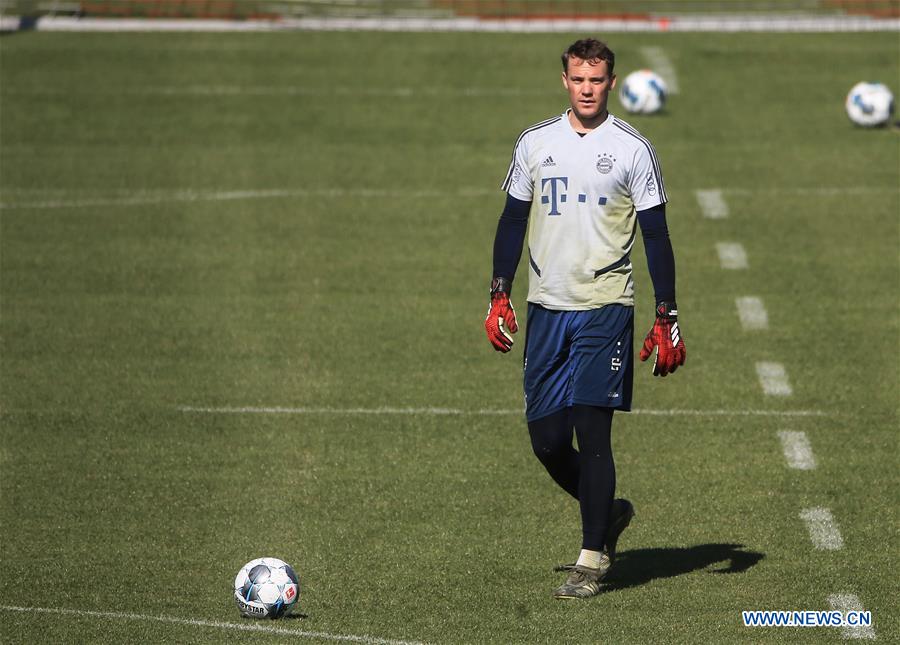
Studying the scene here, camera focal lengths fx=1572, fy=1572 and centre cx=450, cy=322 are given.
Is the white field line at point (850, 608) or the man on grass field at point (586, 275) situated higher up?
the man on grass field at point (586, 275)

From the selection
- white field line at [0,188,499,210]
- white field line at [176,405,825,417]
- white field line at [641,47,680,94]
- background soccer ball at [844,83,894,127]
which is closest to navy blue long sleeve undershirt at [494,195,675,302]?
white field line at [176,405,825,417]

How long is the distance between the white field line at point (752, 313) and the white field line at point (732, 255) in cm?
81

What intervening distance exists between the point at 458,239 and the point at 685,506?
19.7 ft

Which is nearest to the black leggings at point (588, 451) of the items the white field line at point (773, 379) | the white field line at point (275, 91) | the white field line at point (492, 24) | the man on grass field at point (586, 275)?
the man on grass field at point (586, 275)

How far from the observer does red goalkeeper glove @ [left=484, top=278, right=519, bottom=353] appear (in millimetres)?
7879

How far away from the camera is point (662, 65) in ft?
66.0

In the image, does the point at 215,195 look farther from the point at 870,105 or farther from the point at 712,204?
the point at 870,105

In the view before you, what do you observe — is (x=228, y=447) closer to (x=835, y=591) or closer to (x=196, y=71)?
(x=835, y=591)

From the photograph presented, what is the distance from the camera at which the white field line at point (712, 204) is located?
605 inches

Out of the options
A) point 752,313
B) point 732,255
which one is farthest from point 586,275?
point 732,255

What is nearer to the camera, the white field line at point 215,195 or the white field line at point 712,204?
the white field line at point 712,204

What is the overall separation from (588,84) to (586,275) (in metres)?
0.92

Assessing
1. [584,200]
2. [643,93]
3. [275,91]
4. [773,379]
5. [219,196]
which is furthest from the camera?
[275,91]

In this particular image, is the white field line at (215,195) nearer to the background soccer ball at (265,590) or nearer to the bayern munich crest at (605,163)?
A: the bayern munich crest at (605,163)
